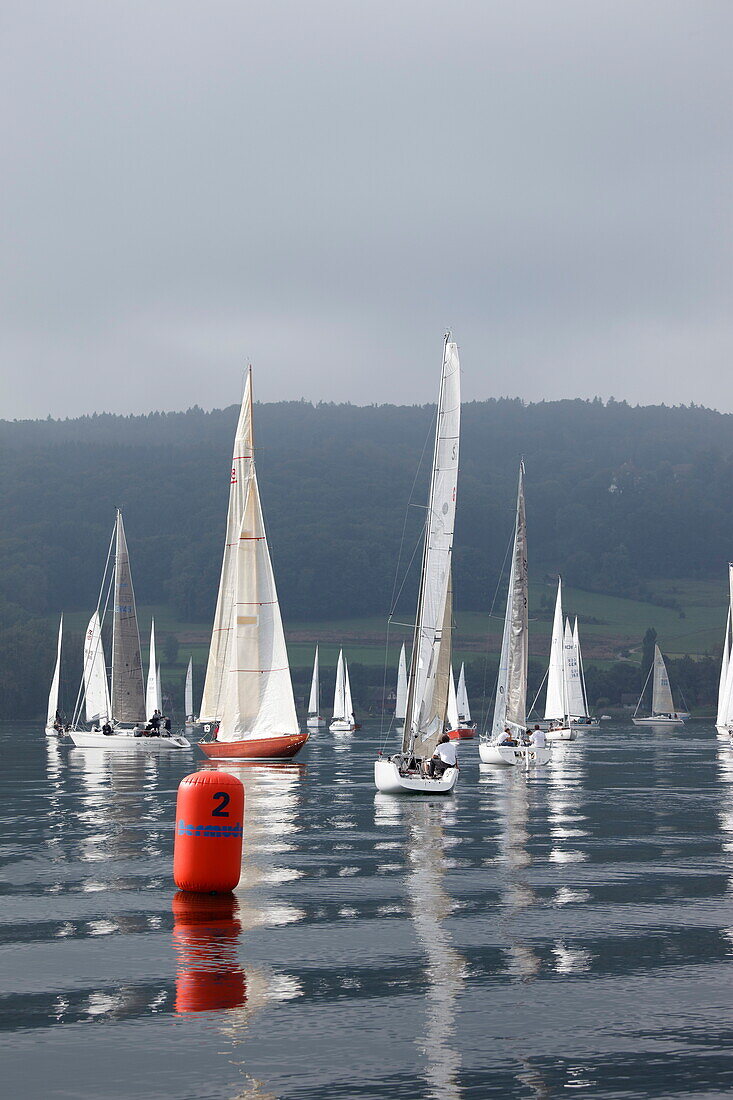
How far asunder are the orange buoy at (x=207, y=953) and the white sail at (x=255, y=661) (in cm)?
4242

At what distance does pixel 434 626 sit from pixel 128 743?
46.7 metres

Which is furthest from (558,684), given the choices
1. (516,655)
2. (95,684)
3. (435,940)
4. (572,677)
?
(435,940)

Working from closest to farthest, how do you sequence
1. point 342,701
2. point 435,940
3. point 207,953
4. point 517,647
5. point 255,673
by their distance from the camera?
1. point 207,953
2. point 435,940
3. point 255,673
4. point 517,647
5. point 342,701

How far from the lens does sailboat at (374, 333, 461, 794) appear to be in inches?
1879

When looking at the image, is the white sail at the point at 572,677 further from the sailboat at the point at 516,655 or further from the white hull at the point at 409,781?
the white hull at the point at 409,781

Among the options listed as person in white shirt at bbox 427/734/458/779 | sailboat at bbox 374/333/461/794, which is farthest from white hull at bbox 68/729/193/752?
person in white shirt at bbox 427/734/458/779

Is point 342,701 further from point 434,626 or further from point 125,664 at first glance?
point 434,626

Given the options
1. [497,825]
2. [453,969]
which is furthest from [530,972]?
[497,825]

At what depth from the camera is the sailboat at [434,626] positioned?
4772cm

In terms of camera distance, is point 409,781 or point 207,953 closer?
point 207,953

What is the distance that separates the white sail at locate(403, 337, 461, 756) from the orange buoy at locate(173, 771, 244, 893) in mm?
25292

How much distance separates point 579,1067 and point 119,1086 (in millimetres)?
4112

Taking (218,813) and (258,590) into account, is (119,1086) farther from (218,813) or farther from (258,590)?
(258,590)

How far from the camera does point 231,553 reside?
7412cm
